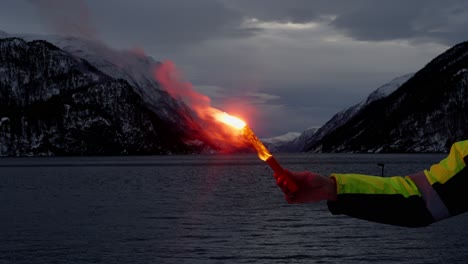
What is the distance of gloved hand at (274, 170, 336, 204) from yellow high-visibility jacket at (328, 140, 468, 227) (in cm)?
8

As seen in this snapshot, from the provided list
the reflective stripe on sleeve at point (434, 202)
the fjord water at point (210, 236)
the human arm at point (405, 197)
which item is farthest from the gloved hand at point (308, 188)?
the fjord water at point (210, 236)

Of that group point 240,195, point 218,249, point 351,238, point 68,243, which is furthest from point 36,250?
point 240,195

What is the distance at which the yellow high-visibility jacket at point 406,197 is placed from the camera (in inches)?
138

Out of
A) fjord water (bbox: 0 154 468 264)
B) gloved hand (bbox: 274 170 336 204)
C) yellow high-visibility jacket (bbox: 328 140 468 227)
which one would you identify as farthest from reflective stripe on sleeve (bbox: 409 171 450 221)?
fjord water (bbox: 0 154 468 264)

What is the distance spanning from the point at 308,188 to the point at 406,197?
57 centimetres

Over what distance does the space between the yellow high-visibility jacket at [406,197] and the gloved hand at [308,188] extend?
0.08 m

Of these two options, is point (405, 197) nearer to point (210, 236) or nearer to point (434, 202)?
point (434, 202)

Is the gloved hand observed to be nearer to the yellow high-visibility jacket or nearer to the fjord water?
the yellow high-visibility jacket

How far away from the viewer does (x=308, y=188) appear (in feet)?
11.3

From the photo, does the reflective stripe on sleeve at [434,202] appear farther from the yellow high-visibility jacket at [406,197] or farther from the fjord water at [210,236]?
the fjord water at [210,236]

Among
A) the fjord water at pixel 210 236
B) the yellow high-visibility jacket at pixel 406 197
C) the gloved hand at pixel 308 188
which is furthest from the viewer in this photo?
the fjord water at pixel 210 236

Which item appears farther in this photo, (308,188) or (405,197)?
(405,197)

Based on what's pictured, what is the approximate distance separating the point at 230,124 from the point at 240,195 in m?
112

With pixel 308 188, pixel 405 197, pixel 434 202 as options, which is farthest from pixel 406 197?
pixel 308 188
